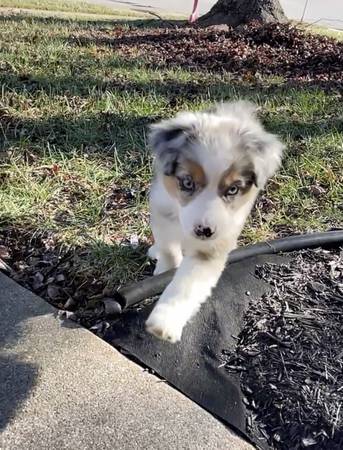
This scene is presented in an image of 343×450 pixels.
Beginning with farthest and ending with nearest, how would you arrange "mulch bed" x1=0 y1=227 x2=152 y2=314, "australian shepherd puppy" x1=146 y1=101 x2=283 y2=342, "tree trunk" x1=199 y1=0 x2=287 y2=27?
1. "tree trunk" x1=199 y1=0 x2=287 y2=27
2. "mulch bed" x1=0 y1=227 x2=152 y2=314
3. "australian shepherd puppy" x1=146 y1=101 x2=283 y2=342

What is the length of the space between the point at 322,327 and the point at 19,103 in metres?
3.42

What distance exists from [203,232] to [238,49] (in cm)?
608

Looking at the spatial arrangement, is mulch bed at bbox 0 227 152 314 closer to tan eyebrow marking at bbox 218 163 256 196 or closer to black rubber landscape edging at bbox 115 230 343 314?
black rubber landscape edging at bbox 115 230 343 314

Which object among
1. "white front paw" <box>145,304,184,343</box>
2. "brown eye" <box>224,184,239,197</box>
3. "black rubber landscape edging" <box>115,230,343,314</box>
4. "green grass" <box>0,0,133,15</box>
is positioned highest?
"brown eye" <box>224,184,239,197</box>

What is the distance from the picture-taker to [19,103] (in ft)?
17.4

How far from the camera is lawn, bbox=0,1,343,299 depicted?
3.68 meters

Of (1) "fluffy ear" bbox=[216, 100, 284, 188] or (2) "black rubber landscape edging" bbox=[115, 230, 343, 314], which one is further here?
(2) "black rubber landscape edging" bbox=[115, 230, 343, 314]

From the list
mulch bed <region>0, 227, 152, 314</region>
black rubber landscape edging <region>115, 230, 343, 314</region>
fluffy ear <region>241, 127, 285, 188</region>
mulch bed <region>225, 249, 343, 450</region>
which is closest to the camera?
mulch bed <region>225, 249, 343, 450</region>

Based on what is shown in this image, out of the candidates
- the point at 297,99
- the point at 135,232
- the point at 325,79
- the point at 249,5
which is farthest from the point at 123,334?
the point at 249,5

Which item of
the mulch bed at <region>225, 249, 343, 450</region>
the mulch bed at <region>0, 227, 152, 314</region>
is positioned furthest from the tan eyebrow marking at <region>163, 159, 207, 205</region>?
the mulch bed at <region>225, 249, 343, 450</region>

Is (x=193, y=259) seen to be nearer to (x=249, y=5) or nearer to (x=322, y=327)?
(x=322, y=327)

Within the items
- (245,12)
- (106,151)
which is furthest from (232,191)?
(245,12)

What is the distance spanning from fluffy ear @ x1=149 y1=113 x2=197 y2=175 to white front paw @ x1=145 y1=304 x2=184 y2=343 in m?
0.65

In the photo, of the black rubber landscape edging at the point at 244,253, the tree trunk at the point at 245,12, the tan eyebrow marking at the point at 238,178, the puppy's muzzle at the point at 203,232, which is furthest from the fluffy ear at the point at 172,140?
the tree trunk at the point at 245,12
